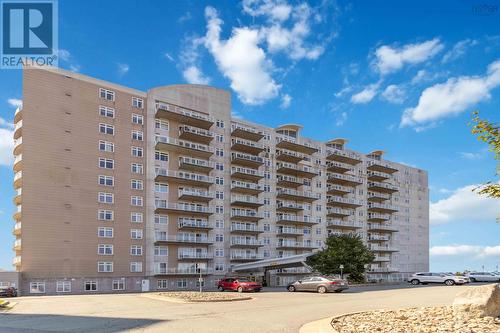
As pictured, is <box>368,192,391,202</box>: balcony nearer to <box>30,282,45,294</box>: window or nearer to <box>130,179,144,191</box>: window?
<box>130,179,144,191</box>: window

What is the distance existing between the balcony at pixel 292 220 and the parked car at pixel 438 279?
20.4 meters

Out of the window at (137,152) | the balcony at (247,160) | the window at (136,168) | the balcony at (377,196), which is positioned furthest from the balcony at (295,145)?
the window at (136,168)

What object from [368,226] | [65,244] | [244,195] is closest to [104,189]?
[65,244]

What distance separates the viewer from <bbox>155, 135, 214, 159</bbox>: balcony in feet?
200

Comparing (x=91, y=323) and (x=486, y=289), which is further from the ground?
(x=486, y=289)

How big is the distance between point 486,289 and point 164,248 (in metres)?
49.0

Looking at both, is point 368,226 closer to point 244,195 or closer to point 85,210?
point 244,195

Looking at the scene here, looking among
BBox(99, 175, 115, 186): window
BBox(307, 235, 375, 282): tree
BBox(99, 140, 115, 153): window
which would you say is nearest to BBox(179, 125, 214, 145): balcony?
BBox(99, 140, 115, 153): window

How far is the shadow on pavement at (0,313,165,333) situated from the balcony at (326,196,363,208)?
67.4 metres

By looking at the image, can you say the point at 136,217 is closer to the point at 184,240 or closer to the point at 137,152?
the point at 184,240

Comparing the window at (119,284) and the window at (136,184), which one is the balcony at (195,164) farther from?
the window at (119,284)

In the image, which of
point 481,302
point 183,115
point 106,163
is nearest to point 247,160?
point 183,115

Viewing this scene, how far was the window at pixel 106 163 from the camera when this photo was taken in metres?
56.0

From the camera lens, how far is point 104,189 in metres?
55.8
